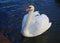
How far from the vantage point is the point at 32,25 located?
392 inches

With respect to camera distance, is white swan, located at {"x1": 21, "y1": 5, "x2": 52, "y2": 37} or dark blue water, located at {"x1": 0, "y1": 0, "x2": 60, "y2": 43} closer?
dark blue water, located at {"x1": 0, "y1": 0, "x2": 60, "y2": 43}

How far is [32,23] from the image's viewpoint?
1002 centimetres

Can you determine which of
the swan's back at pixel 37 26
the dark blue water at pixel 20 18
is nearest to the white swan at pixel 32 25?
the swan's back at pixel 37 26

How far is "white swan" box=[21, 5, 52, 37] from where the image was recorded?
9.74m

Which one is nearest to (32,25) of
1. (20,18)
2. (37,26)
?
(37,26)

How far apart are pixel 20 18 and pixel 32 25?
136cm

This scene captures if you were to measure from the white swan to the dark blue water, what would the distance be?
19 cm

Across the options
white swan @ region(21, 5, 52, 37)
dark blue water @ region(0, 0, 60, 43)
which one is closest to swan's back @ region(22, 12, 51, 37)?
white swan @ region(21, 5, 52, 37)

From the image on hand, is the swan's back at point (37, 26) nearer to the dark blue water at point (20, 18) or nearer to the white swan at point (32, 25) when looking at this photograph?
the white swan at point (32, 25)

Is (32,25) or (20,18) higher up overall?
(32,25)

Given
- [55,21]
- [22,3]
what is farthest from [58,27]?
[22,3]

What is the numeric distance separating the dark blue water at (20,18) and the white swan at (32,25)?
0.61 ft

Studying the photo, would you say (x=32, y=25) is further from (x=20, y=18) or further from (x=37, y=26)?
(x=20, y=18)

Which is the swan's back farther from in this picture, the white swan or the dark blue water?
the dark blue water
